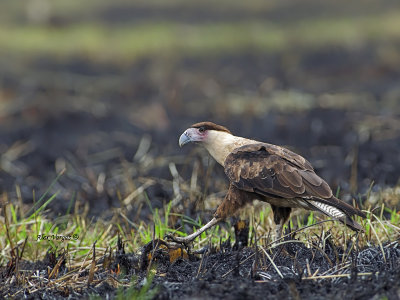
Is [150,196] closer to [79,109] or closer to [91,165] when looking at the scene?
[91,165]

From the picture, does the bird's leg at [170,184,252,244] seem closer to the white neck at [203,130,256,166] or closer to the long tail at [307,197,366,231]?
the white neck at [203,130,256,166]

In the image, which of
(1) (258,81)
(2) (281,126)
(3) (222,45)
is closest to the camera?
(2) (281,126)

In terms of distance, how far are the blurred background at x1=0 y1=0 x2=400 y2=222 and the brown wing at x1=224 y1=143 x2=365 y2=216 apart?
1.96 ft

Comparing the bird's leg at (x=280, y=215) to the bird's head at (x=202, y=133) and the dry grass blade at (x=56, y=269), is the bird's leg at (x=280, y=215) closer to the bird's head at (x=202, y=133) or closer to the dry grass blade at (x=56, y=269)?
the bird's head at (x=202, y=133)

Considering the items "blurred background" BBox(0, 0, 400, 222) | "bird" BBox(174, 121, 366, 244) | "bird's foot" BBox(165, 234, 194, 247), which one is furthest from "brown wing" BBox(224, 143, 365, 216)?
"blurred background" BBox(0, 0, 400, 222)

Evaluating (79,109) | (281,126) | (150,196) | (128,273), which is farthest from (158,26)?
(128,273)

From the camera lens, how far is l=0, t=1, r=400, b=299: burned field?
4.01m

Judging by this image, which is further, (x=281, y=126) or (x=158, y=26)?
(x=158, y=26)

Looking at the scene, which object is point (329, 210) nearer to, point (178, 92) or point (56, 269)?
point (56, 269)

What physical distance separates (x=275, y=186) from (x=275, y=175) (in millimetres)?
75

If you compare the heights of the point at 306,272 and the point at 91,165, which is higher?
the point at 306,272

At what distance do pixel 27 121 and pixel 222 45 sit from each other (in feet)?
15.8

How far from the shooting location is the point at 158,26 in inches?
558

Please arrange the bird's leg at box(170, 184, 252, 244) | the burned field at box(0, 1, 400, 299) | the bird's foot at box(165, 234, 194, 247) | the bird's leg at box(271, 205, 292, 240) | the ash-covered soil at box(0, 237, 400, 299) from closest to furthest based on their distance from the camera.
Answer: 1. the ash-covered soil at box(0, 237, 400, 299)
2. the burned field at box(0, 1, 400, 299)
3. the bird's foot at box(165, 234, 194, 247)
4. the bird's leg at box(170, 184, 252, 244)
5. the bird's leg at box(271, 205, 292, 240)
